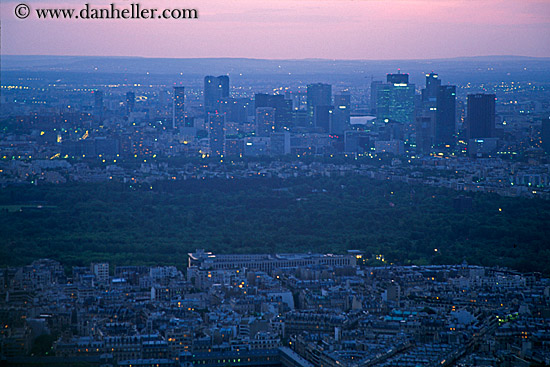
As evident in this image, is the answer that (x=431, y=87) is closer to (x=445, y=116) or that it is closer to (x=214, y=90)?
(x=445, y=116)

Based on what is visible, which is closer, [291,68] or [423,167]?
[423,167]

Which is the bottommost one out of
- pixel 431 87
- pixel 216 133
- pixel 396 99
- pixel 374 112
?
pixel 374 112

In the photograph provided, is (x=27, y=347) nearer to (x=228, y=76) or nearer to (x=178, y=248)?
(x=178, y=248)

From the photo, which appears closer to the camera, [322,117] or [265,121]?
[265,121]

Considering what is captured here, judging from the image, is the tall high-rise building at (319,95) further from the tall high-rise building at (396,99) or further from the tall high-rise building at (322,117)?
the tall high-rise building at (396,99)

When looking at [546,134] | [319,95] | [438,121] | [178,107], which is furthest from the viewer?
[319,95]

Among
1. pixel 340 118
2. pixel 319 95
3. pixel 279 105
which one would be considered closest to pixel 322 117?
pixel 340 118

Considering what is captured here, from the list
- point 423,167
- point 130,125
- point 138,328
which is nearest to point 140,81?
point 130,125
